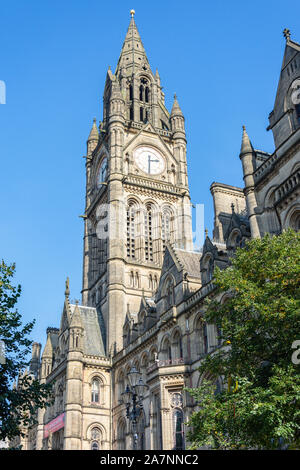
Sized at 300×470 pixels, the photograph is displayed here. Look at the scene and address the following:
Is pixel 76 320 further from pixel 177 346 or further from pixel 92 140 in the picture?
pixel 92 140

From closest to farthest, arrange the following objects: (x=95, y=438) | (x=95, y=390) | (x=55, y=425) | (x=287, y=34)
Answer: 1. (x=287, y=34)
2. (x=95, y=438)
3. (x=95, y=390)
4. (x=55, y=425)

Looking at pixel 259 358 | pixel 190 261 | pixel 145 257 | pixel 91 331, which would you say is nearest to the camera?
pixel 259 358

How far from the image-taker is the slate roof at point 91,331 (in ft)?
190

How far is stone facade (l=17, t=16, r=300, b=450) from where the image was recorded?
35.9 m

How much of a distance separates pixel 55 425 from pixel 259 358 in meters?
37.5

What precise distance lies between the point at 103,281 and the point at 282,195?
35.2 metres

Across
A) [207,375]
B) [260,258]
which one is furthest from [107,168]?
[260,258]

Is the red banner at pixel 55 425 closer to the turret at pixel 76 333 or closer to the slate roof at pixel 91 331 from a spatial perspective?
the turret at pixel 76 333

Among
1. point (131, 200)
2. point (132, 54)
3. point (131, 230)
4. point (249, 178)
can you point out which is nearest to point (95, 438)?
point (131, 230)

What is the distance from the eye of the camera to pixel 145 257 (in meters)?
64.6

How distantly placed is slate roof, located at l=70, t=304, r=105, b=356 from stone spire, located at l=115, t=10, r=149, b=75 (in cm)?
3630

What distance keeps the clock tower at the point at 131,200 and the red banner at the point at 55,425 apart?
7963mm
